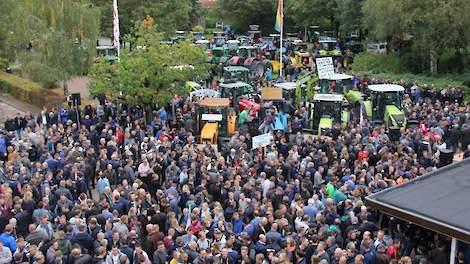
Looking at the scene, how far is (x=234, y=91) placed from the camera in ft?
77.4

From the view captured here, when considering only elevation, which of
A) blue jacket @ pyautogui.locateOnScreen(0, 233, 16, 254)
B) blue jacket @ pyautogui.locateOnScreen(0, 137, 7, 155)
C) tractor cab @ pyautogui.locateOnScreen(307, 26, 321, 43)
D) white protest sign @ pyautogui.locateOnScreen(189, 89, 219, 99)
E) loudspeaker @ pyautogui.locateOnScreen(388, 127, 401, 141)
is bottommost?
blue jacket @ pyautogui.locateOnScreen(0, 233, 16, 254)

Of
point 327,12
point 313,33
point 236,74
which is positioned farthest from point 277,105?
point 313,33

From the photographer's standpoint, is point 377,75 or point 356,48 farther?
point 356,48

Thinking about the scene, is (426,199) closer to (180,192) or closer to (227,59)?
(180,192)

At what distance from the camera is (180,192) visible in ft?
43.2

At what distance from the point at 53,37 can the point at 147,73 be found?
7.40m

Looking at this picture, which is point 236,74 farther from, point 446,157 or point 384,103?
point 446,157

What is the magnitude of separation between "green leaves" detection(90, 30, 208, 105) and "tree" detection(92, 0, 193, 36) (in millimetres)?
20330

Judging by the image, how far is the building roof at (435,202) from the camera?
32.5ft

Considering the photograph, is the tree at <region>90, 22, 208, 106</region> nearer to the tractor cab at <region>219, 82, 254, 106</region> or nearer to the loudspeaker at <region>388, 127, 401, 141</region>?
the tractor cab at <region>219, 82, 254, 106</region>

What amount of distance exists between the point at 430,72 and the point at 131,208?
26429mm

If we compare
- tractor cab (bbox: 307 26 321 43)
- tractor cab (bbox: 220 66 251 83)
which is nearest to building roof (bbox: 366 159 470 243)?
tractor cab (bbox: 220 66 251 83)

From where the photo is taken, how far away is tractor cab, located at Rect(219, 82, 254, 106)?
23438 millimetres

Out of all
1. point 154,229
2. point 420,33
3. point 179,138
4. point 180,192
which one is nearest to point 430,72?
point 420,33
